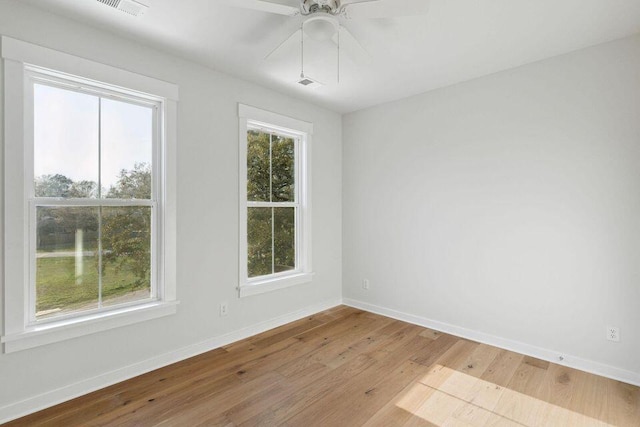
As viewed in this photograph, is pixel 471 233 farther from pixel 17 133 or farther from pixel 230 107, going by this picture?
pixel 17 133

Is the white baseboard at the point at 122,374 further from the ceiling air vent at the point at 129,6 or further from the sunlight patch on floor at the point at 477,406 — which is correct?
the ceiling air vent at the point at 129,6

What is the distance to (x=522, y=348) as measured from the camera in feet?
9.73

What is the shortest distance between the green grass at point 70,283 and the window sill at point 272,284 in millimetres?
1079

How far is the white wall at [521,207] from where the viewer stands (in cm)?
252

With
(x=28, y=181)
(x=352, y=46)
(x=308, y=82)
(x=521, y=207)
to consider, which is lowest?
(x=521, y=207)

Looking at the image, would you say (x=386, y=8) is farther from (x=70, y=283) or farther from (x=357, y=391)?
(x=70, y=283)

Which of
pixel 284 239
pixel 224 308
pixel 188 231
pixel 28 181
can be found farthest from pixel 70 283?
pixel 284 239

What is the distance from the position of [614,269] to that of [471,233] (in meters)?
1.11

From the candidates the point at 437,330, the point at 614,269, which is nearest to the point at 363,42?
the point at 614,269

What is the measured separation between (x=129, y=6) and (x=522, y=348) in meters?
4.12

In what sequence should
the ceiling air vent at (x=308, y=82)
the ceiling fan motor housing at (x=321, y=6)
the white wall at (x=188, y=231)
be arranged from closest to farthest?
the ceiling fan motor housing at (x=321, y=6), the white wall at (x=188, y=231), the ceiling air vent at (x=308, y=82)

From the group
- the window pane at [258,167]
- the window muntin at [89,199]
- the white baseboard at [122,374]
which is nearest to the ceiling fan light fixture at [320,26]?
the window muntin at [89,199]

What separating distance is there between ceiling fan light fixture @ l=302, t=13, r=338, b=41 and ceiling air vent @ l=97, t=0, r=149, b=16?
1.11 meters

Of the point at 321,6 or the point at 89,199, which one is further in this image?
the point at 89,199
